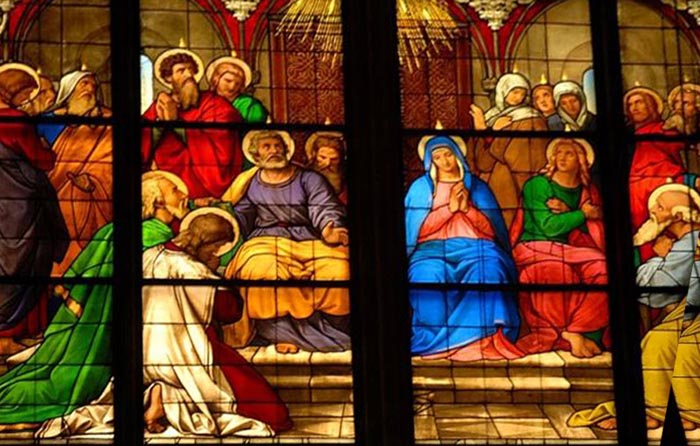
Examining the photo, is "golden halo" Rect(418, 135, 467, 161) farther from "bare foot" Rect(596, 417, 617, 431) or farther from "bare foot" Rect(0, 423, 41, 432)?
"bare foot" Rect(0, 423, 41, 432)

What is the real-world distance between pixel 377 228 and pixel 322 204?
14.6 inches

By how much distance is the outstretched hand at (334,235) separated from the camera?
1581 centimetres

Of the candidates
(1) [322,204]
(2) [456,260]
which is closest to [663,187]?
(2) [456,260]

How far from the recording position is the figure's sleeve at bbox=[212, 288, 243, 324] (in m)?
15.6

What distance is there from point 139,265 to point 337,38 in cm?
196

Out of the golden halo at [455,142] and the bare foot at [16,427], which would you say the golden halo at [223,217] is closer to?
the golden halo at [455,142]

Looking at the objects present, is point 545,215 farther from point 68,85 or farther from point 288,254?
point 68,85

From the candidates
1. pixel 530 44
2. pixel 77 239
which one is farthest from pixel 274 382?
pixel 530 44

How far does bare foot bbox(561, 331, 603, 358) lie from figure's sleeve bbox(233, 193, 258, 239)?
200cm

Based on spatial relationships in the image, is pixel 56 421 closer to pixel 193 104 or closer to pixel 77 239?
pixel 77 239

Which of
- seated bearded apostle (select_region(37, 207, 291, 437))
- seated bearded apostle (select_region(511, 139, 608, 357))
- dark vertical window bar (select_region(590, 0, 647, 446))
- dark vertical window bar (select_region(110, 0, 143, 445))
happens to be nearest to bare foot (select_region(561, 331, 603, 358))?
seated bearded apostle (select_region(511, 139, 608, 357))

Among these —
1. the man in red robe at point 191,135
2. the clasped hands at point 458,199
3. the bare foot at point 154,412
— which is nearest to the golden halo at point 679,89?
the clasped hands at point 458,199

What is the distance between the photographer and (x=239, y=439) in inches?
603

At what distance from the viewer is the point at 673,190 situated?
16234 mm
